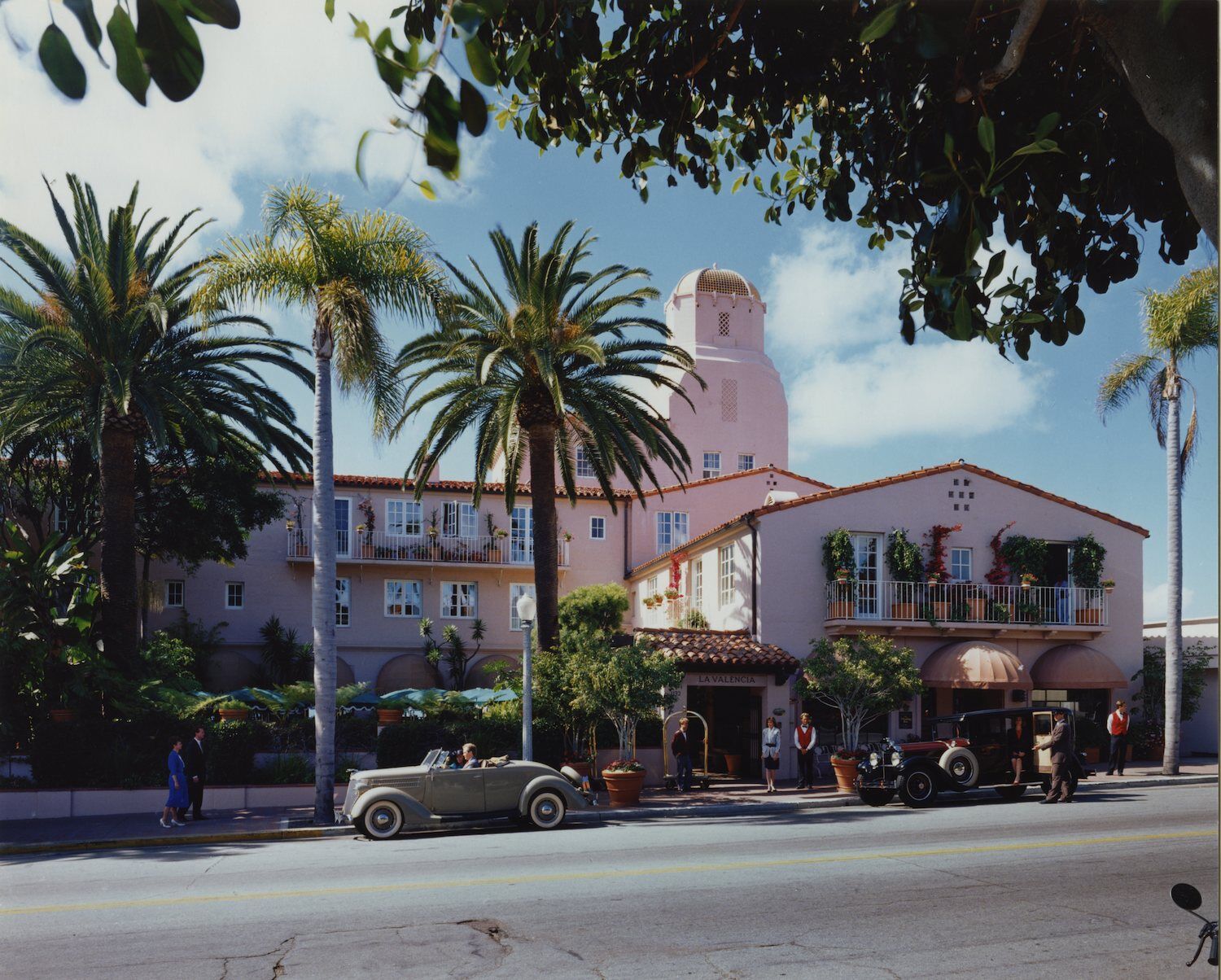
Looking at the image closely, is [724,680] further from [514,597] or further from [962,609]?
[514,597]

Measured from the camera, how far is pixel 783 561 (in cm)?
2844

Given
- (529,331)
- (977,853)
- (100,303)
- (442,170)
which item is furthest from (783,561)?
(442,170)

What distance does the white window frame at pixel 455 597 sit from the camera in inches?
1495

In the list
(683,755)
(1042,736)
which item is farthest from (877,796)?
(683,755)

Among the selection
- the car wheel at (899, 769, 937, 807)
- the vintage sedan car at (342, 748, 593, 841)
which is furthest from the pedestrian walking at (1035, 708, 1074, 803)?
the vintage sedan car at (342, 748, 593, 841)

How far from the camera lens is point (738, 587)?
1169 inches

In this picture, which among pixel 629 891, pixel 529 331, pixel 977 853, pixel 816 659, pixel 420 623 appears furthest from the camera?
pixel 420 623

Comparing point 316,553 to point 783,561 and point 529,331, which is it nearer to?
point 529,331

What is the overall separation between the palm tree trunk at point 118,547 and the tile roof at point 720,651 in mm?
11664

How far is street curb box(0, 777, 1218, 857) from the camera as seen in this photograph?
16578 millimetres

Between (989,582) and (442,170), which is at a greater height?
(442,170)

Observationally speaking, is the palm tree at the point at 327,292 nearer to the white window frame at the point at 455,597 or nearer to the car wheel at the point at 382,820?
the car wheel at the point at 382,820

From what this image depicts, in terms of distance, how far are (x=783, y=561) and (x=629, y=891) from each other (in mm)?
18416

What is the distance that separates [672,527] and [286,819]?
860 inches
